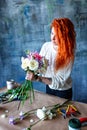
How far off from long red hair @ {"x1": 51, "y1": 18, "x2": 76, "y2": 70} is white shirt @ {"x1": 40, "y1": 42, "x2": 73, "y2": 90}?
0.17ft

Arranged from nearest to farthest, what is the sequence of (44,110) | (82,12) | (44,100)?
(44,110) < (44,100) < (82,12)

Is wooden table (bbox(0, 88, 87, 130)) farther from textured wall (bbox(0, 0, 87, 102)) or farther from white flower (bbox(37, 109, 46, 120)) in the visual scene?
textured wall (bbox(0, 0, 87, 102))

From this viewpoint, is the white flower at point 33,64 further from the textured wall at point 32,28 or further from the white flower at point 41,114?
the textured wall at point 32,28

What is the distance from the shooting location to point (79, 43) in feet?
9.43

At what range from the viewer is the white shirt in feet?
6.35

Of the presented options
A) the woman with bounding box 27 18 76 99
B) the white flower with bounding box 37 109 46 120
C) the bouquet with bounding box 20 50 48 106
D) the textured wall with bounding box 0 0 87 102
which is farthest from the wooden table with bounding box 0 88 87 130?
the textured wall with bounding box 0 0 87 102

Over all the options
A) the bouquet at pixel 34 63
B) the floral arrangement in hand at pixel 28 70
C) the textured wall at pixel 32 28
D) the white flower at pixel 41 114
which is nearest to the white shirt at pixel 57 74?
the floral arrangement in hand at pixel 28 70

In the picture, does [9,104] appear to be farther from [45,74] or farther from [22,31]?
[22,31]

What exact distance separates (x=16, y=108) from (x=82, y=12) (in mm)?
1592

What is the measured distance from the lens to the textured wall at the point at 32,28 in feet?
9.26

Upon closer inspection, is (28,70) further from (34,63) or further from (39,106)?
(39,106)

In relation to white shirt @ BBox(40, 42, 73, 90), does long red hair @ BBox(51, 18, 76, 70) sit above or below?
above

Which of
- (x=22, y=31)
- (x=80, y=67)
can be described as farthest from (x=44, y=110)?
(x=22, y=31)

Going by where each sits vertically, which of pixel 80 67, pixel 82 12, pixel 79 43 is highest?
pixel 82 12
